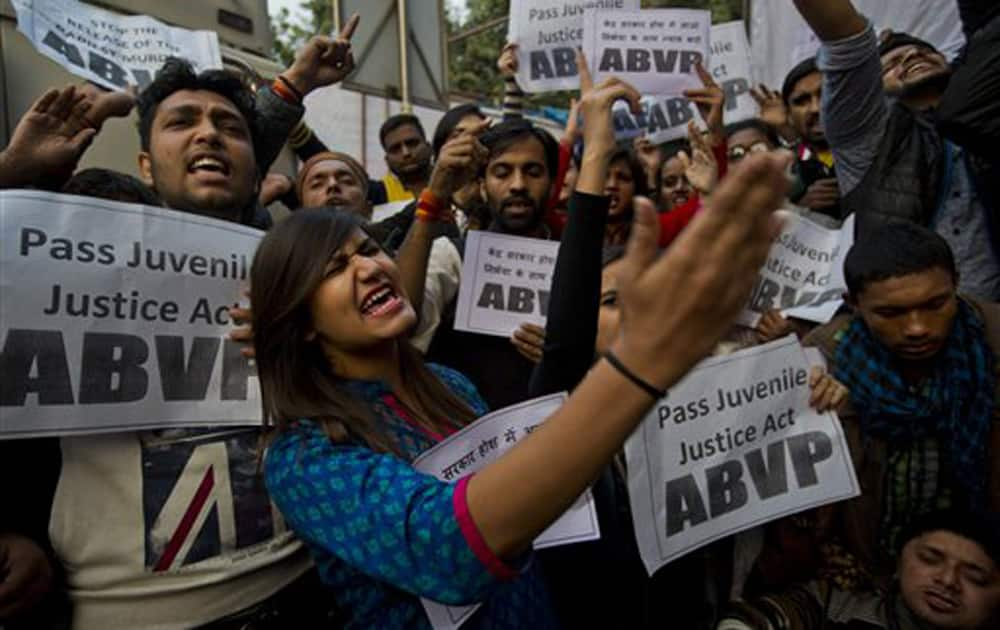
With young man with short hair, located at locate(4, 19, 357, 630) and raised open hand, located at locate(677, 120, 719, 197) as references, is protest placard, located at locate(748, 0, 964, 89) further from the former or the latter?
young man with short hair, located at locate(4, 19, 357, 630)

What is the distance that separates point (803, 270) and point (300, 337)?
191 cm

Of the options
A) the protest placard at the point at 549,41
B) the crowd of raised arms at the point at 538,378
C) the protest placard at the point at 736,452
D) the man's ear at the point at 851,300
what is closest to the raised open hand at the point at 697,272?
the crowd of raised arms at the point at 538,378

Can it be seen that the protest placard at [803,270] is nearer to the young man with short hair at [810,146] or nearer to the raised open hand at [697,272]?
the young man with short hair at [810,146]

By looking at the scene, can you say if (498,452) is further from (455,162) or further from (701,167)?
(701,167)

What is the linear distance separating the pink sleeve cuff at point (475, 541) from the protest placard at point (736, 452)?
94cm

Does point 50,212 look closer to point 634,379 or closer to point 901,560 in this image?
point 634,379

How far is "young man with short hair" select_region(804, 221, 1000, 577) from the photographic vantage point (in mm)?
2191

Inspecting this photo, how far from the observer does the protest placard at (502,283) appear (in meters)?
2.39

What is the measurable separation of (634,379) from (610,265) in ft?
4.71

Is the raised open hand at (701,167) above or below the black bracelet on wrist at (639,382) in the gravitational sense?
above

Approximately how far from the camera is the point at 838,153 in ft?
8.98

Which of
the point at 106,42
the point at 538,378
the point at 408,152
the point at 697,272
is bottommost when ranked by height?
the point at 538,378

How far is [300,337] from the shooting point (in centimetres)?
148

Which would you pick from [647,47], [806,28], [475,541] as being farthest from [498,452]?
[806,28]
